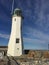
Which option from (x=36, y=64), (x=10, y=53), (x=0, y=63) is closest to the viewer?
(x=0, y=63)

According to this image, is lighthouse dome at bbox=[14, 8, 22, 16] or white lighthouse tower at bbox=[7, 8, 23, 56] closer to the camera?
white lighthouse tower at bbox=[7, 8, 23, 56]

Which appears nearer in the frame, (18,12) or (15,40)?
(15,40)

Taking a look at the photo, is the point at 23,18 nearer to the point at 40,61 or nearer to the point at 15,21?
the point at 15,21

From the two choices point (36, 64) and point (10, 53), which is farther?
point (10, 53)

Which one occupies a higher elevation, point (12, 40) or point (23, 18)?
point (23, 18)

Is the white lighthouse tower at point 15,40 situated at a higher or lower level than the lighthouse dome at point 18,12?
lower

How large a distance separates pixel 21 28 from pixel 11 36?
2.68 meters

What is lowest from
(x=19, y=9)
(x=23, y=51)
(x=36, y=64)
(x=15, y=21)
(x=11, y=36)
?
(x=36, y=64)

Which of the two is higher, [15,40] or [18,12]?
[18,12]

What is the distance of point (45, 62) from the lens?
2448 centimetres

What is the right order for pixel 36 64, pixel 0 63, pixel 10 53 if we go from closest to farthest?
pixel 0 63
pixel 36 64
pixel 10 53

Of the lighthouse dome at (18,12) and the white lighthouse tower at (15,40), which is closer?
the white lighthouse tower at (15,40)

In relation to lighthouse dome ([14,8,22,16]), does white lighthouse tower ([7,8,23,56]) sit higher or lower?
lower

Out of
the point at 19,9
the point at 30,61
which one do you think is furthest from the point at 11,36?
the point at 30,61
